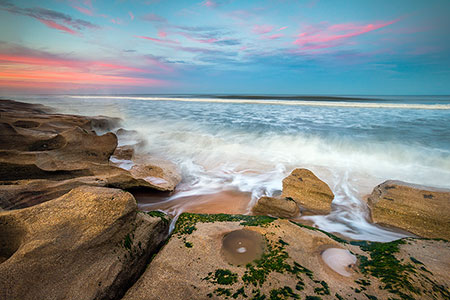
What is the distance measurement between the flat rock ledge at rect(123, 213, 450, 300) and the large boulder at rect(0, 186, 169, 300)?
221mm

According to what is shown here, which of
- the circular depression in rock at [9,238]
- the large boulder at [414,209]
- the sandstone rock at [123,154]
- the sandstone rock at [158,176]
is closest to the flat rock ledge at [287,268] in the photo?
the large boulder at [414,209]

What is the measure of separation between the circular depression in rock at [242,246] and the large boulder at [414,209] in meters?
2.82

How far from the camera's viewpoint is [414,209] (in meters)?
3.70

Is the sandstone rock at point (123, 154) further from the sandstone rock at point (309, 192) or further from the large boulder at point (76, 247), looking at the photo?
the sandstone rock at point (309, 192)

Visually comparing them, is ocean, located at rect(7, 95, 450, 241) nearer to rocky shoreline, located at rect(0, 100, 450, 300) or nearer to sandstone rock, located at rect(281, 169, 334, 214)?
sandstone rock, located at rect(281, 169, 334, 214)

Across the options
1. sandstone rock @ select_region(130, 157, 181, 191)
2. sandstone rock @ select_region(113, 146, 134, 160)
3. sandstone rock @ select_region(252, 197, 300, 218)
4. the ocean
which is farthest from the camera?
sandstone rock @ select_region(113, 146, 134, 160)

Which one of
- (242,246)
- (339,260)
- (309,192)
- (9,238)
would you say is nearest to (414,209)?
(309,192)

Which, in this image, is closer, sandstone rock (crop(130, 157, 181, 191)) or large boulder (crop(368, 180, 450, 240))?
large boulder (crop(368, 180, 450, 240))

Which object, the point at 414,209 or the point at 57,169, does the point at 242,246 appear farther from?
the point at 57,169

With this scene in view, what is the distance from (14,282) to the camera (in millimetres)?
1632

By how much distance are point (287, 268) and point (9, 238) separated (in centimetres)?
258

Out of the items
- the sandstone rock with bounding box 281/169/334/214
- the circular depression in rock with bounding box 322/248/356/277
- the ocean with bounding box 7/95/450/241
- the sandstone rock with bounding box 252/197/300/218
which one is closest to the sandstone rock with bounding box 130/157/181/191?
the ocean with bounding box 7/95/450/241

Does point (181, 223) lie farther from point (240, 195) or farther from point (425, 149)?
point (425, 149)

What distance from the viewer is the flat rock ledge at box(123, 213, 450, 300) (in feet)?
6.15
